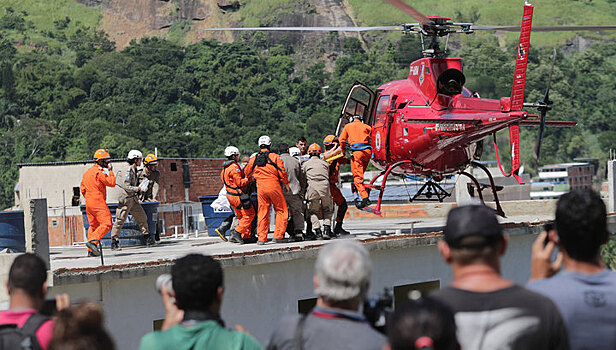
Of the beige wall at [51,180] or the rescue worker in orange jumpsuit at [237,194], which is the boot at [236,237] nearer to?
the rescue worker in orange jumpsuit at [237,194]

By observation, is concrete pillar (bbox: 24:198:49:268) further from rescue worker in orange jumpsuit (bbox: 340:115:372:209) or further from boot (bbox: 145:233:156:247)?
rescue worker in orange jumpsuit (bbox: 340:115:372:209)

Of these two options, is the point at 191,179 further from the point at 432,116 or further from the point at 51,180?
the point at 432,116

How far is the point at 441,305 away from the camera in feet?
13.0

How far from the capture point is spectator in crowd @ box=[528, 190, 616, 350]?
465 centimetres

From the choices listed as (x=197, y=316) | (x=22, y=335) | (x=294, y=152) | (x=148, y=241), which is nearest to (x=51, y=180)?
(x=148, y=241)

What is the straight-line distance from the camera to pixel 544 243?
5.10 meters

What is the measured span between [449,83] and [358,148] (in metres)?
2.08

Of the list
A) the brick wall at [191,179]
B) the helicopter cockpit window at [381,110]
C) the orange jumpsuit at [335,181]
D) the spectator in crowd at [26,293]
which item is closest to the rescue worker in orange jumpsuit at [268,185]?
the orange jumpsuit at [335,181]

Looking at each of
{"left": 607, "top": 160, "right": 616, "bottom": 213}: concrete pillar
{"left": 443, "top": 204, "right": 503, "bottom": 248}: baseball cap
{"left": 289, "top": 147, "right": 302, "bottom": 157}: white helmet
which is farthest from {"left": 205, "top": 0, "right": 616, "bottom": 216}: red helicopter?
{"left": 443, "top": 204, "right": 503, "bottom": 248}: baseball cap

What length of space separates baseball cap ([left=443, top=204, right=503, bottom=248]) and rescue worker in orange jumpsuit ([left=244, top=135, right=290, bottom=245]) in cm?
1050

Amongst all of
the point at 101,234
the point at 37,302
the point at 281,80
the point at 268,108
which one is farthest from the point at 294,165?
the point at 281,80

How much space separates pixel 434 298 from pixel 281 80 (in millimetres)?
138911

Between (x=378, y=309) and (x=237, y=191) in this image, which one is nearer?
(x=378, y=309)

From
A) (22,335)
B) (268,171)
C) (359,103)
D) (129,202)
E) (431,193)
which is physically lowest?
(22,335)
